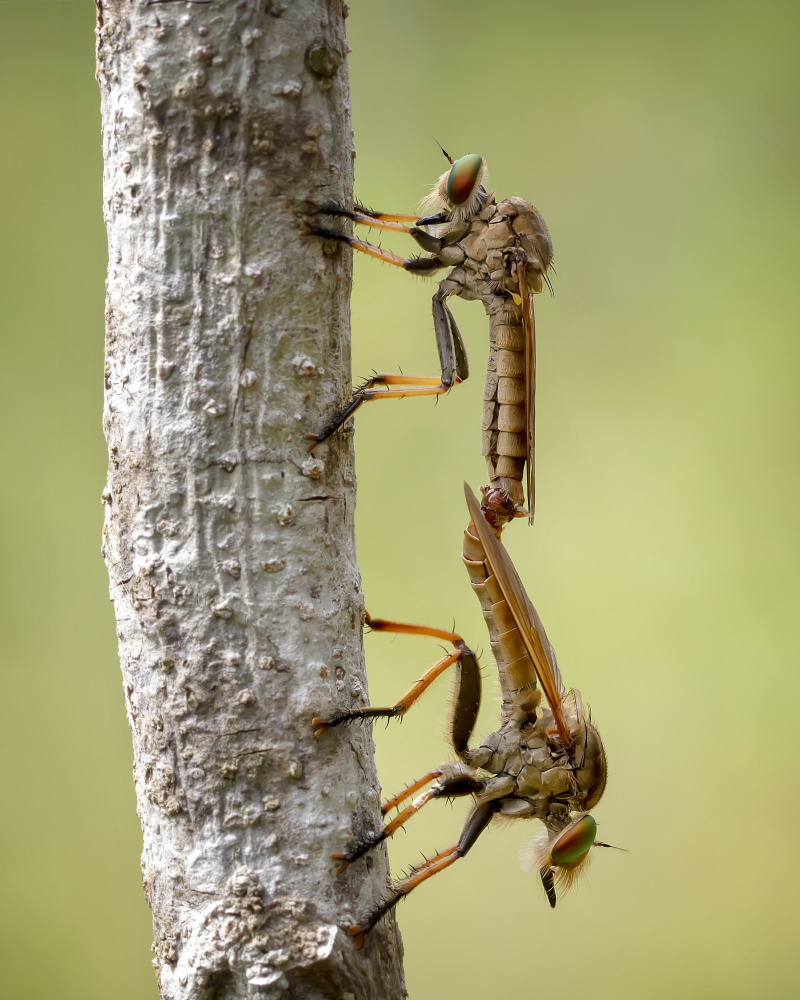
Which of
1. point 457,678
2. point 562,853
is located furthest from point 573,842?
point 457,678

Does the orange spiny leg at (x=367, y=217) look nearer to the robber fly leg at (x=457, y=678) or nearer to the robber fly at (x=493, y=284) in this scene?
the robber fly at (x=493, y=284)

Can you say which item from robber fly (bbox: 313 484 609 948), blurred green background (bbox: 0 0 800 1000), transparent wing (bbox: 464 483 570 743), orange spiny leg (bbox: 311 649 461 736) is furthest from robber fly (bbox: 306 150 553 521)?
blurred green background (bbox: 0 0 800 1000)

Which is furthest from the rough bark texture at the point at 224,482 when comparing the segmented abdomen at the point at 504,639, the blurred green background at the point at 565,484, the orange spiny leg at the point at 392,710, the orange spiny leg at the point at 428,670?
the blurred green background at the point at 565,484

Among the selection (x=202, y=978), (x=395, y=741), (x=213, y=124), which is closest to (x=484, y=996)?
(x=395, y=741)

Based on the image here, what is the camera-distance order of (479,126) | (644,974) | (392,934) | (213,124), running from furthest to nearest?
(479,126) < (644,974) < (392,934) < (213,124)

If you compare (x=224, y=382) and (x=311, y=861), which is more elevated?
(x=224, y=382)

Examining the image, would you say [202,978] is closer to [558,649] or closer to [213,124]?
[213,124]

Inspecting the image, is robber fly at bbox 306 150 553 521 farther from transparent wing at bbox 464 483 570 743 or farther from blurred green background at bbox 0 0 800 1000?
blurred green background at bbox 0 0 800 1000
